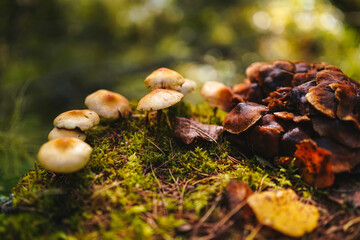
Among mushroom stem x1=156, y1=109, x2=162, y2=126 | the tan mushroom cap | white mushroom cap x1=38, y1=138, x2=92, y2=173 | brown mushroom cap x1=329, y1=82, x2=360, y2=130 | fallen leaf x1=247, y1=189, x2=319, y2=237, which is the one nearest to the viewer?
fallen leaf x1=247, y1=189, x2=319, y2=237

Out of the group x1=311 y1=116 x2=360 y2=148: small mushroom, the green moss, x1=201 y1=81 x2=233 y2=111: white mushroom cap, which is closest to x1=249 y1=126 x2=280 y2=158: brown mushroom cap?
the green moss

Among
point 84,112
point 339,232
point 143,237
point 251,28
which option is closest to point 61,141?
point 84,112

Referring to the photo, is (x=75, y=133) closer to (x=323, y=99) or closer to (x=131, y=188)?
Answer: (x=131, y=188)

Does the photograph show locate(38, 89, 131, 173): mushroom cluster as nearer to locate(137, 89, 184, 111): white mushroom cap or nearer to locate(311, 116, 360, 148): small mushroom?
locate(137, 89, 184, 111): white mushroom cap

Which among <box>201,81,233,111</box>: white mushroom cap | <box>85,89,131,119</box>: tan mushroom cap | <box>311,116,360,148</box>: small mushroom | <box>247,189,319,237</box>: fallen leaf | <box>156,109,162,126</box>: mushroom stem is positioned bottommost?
<box>247,189,319,237</box>: fallen leaf

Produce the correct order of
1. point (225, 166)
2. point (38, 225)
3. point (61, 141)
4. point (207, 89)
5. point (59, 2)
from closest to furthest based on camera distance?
1. point (38, 225)
2. point (61, 141)
3. point (225, 166)
4. point (207, 89)
5. point (59, 2)

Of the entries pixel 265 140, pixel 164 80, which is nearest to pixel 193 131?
pixel 164 80

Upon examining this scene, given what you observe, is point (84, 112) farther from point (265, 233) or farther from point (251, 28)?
point (251, 28)
